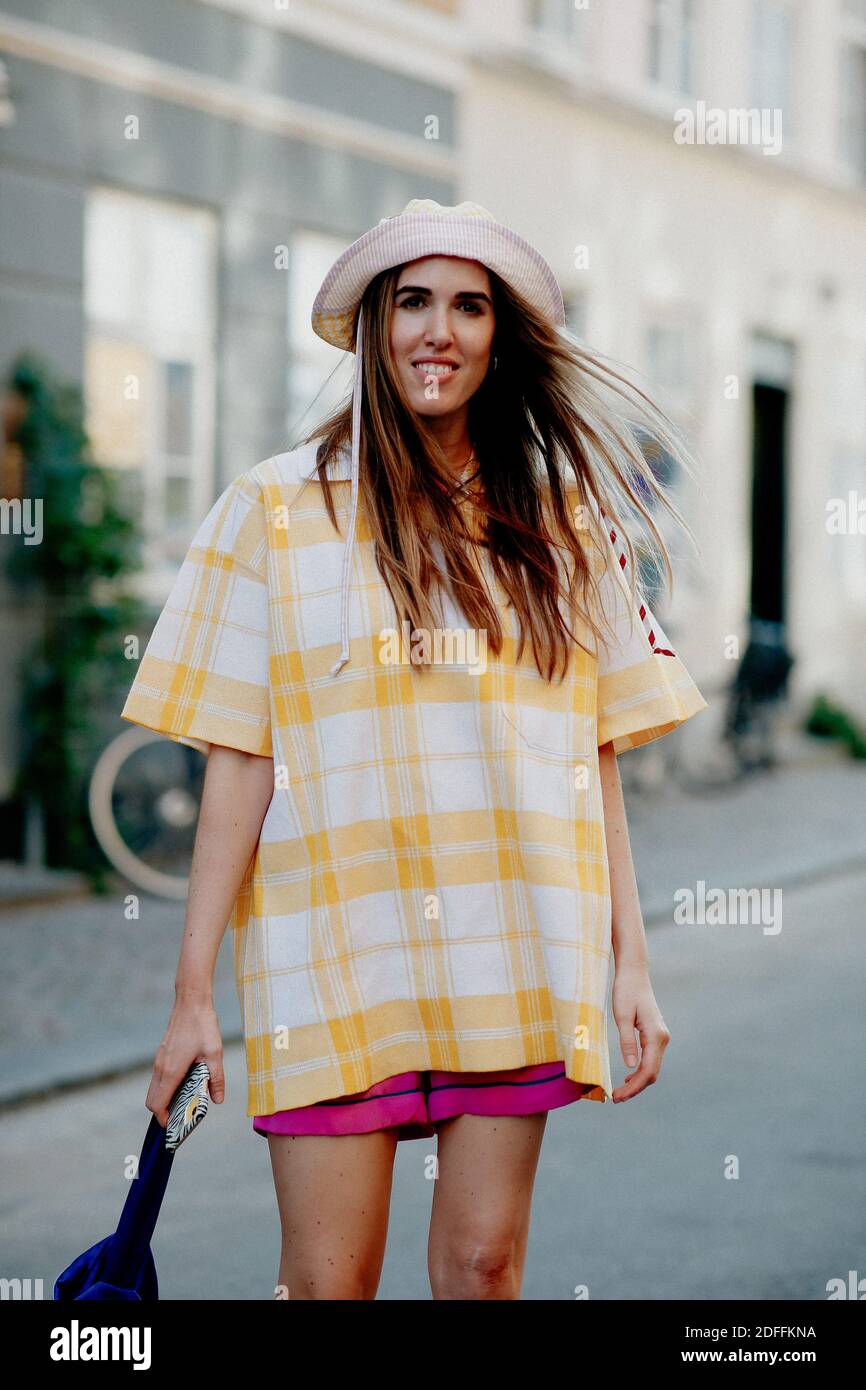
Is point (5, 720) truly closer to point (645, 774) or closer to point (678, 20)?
point (645, 774)

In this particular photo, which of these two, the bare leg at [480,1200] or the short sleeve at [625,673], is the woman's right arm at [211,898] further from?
the short sleeve at [625,673]

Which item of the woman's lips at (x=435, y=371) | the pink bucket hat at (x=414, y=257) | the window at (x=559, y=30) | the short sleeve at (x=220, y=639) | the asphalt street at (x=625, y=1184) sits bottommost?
the asphalt street at (x=625, y=1184)

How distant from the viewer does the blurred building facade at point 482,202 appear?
9258mm

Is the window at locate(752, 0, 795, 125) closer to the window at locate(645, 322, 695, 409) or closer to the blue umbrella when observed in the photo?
the window at locate(645, 322, 695, 409)

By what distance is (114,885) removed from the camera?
28.3ft

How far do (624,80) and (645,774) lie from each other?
5382 millimetres

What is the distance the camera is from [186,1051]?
2.26m

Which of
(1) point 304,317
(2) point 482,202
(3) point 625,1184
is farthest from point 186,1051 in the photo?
(2) point 482,202

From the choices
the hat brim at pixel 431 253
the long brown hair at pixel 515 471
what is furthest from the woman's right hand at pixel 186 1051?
the hat brim at pixel 431 253

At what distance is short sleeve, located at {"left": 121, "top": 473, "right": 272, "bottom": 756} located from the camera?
7.66 feet

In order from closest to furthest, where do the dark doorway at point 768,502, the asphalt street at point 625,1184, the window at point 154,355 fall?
the asphalt street at point 625,1184
the window at point 154,355
the dark doorway at point 768,502

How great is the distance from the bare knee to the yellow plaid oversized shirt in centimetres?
22
